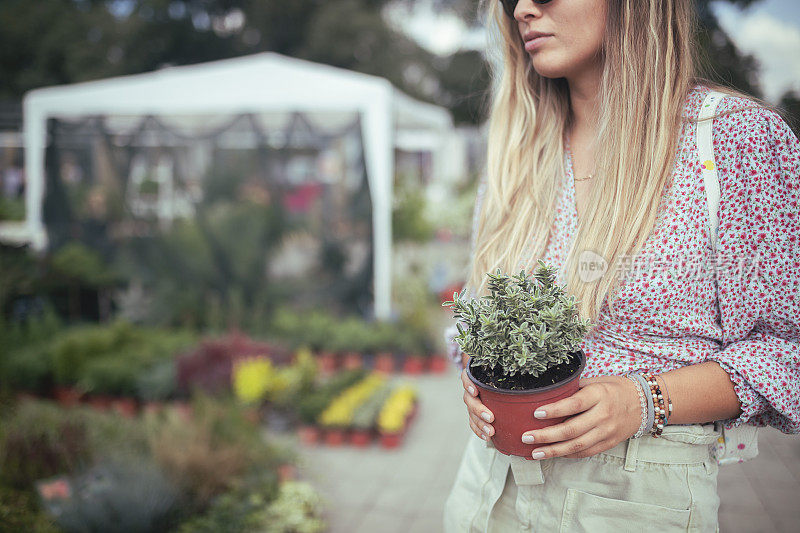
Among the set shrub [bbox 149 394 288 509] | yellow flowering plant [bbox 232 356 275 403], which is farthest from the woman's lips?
yellow flowering plant [bbox 232 356 275 403]

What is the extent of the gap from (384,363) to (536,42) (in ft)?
14.2

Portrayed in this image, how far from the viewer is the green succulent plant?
3.12 feet

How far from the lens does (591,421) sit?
0.96 m

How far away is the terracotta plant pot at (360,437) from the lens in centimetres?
383

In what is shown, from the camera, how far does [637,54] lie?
3.61 feet

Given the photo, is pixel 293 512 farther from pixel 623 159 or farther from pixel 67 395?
pixel 67 395

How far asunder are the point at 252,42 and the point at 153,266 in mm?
16674

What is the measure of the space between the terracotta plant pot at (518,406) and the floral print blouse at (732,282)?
0.16m

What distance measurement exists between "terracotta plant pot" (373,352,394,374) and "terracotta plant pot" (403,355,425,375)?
0.13 m

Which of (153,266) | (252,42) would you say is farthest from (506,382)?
(252,42)

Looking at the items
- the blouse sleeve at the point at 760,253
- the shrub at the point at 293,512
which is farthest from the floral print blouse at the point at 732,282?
the shrub at the point at 293,512

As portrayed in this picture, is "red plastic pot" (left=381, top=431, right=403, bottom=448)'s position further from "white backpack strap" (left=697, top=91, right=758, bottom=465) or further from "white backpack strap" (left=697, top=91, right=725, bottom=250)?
"white backpack strap" (left=697, top=91, right=725, bottom=250)

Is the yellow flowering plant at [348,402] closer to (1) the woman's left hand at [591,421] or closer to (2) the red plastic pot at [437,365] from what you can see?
(2) the red plastic pot at [437,365]

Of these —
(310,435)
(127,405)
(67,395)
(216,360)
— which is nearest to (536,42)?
(310,435)
